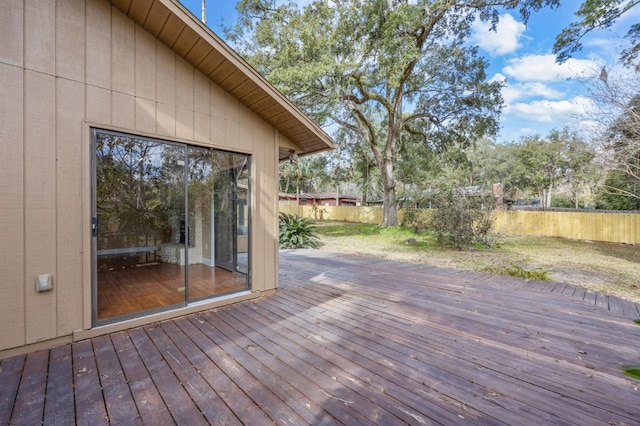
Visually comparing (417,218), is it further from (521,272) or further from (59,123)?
(59,123)

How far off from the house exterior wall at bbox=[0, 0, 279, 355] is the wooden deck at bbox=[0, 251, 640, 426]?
0.47m

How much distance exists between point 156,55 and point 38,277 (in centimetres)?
245

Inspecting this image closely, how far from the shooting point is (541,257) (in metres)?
7.72

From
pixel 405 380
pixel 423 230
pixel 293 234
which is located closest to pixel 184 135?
pixel 405 380

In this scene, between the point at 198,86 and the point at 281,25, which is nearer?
the point at 198,86

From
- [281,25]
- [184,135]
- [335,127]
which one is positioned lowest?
[184,135]

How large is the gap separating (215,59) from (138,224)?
9.89ft

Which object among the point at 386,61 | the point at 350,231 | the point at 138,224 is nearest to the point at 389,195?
the point at 350,231

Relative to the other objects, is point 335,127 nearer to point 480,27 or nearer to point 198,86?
point 480,27

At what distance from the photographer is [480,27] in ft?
38.0

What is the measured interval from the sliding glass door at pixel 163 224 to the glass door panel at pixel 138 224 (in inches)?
0.5

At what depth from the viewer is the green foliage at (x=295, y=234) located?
9273 mm

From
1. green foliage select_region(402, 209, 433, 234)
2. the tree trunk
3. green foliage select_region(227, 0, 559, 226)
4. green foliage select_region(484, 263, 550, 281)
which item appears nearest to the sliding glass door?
green foliage select_region(484, 263, 550, 281)

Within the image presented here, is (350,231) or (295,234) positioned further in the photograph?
(350,231)
